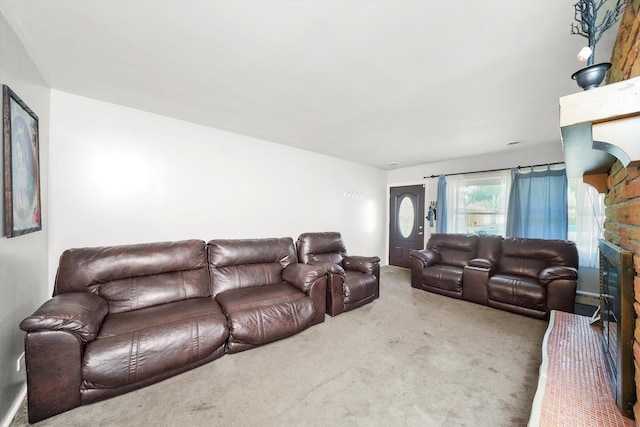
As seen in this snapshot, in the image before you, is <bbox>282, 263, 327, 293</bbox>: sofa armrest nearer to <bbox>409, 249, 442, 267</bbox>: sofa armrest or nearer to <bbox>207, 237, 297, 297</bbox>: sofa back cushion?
<bbox>207, 237, 297, 297</bbox>: sofa back cushion

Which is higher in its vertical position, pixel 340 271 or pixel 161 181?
pixel 161 181

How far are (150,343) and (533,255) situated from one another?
187 inches

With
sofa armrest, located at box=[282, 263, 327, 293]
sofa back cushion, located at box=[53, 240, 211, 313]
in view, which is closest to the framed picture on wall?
sofa back cushion, located at box=[53, 240, 211, 313]

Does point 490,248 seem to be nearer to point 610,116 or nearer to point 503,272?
point 503,272

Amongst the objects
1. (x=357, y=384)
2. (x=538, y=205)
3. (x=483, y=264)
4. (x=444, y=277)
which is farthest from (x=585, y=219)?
(x=357, y=384)

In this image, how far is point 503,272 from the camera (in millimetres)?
Result: 3574

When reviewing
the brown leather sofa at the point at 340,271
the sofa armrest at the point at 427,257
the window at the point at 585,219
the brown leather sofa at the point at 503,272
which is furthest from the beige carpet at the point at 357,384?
the window at the point at 585,219

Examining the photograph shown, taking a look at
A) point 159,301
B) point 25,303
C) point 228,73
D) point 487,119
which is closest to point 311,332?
point 159,301

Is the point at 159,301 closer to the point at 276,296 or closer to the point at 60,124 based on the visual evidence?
the point at 276,296

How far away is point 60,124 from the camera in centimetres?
224

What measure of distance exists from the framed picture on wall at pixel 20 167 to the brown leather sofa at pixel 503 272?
4569 mm

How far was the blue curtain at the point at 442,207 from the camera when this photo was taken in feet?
15.5

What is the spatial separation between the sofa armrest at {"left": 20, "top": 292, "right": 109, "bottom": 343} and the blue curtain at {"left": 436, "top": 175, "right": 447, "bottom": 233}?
5.13 metres

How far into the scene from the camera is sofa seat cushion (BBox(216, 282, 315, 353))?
2084 millimetres
